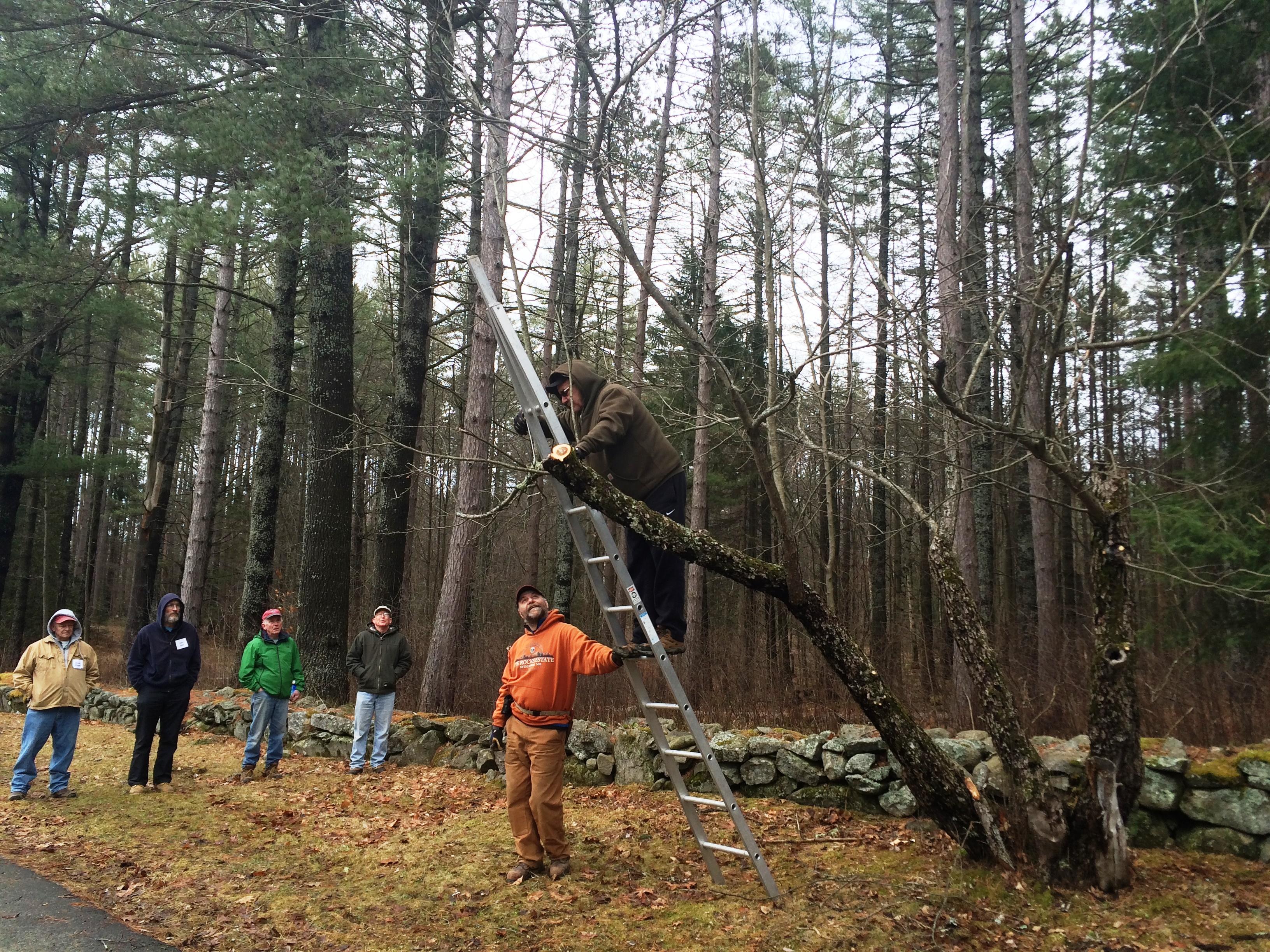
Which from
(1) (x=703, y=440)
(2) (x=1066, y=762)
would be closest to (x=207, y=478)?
(1) (x=703, y=440)

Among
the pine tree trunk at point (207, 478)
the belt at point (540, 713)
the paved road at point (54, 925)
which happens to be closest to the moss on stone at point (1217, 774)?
the belt at point (540, 713)

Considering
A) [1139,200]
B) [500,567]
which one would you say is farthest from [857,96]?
[500,567]

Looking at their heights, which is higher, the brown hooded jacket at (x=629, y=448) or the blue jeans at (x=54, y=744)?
the brown hooded jacket at (x=629, y=448)

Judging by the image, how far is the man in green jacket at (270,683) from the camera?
8422 millimetres

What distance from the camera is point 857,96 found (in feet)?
38.2

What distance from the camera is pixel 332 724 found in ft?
30.9

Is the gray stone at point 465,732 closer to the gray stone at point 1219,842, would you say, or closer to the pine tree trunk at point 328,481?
the pine tree trunk at point 328,481

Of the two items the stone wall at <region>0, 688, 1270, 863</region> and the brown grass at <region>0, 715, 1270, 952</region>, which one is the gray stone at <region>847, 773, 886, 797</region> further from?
the brown grass at <region>0, 715, 1270, 952</region>

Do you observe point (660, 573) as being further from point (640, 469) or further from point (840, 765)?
point (840, 765)

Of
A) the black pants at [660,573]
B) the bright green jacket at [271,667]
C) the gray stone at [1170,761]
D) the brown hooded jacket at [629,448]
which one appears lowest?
the gray stone at [1170,761]

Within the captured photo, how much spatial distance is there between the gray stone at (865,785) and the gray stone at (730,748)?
36.3 inches

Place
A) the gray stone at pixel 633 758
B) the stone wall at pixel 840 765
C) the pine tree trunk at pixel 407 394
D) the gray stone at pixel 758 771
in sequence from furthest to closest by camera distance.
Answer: the pine tree trunk at pixel 407 394, the gray stone at pixel 633 758, the gray stone at pixel 758 771, the stone wall at pixel 840 765

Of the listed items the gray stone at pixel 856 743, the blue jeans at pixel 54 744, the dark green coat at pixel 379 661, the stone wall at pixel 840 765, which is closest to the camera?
the stone wall at pixel 840 765

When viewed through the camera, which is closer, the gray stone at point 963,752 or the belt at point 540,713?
the belt at point 540,713
